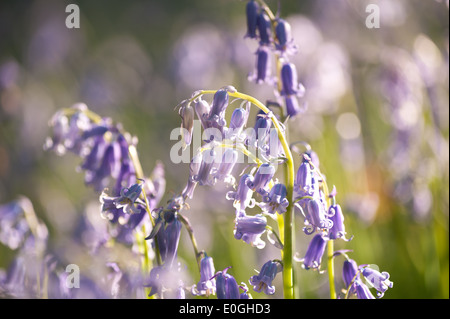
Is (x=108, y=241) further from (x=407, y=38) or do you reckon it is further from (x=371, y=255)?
(x=407, y=38)

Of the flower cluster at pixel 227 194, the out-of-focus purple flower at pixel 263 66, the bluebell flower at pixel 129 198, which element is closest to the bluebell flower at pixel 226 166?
the flower cluster at pixel 227 194

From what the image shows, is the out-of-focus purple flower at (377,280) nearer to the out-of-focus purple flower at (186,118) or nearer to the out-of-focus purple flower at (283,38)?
the out-of-focus purple flower at (186,118)

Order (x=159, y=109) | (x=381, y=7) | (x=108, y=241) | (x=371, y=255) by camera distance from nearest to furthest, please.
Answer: (x=108, y=241) → (x=371, y=255) → (x=381, y=7) → (x=159, y=109)

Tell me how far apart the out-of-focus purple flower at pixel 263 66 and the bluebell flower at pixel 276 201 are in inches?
24.3

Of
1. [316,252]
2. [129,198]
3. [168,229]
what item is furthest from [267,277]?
[129,198]

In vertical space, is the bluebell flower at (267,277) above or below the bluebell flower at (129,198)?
below

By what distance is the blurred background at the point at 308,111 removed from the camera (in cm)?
302

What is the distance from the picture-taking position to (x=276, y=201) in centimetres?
144

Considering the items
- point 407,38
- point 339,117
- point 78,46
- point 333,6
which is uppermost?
point 78,46

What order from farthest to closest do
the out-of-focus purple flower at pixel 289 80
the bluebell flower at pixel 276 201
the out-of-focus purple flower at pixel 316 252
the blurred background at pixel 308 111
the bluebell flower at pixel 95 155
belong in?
the blurred background at pixel 308 111, the bluebell flower at pixel 95 155, the out-of-focus purple flower at pixel 289 80, the out-of-focus purple flower at pixel 316 252, the bluebell flower at pixel 276 201

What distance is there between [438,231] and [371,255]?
0.44 m

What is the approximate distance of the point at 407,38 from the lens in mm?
3848
